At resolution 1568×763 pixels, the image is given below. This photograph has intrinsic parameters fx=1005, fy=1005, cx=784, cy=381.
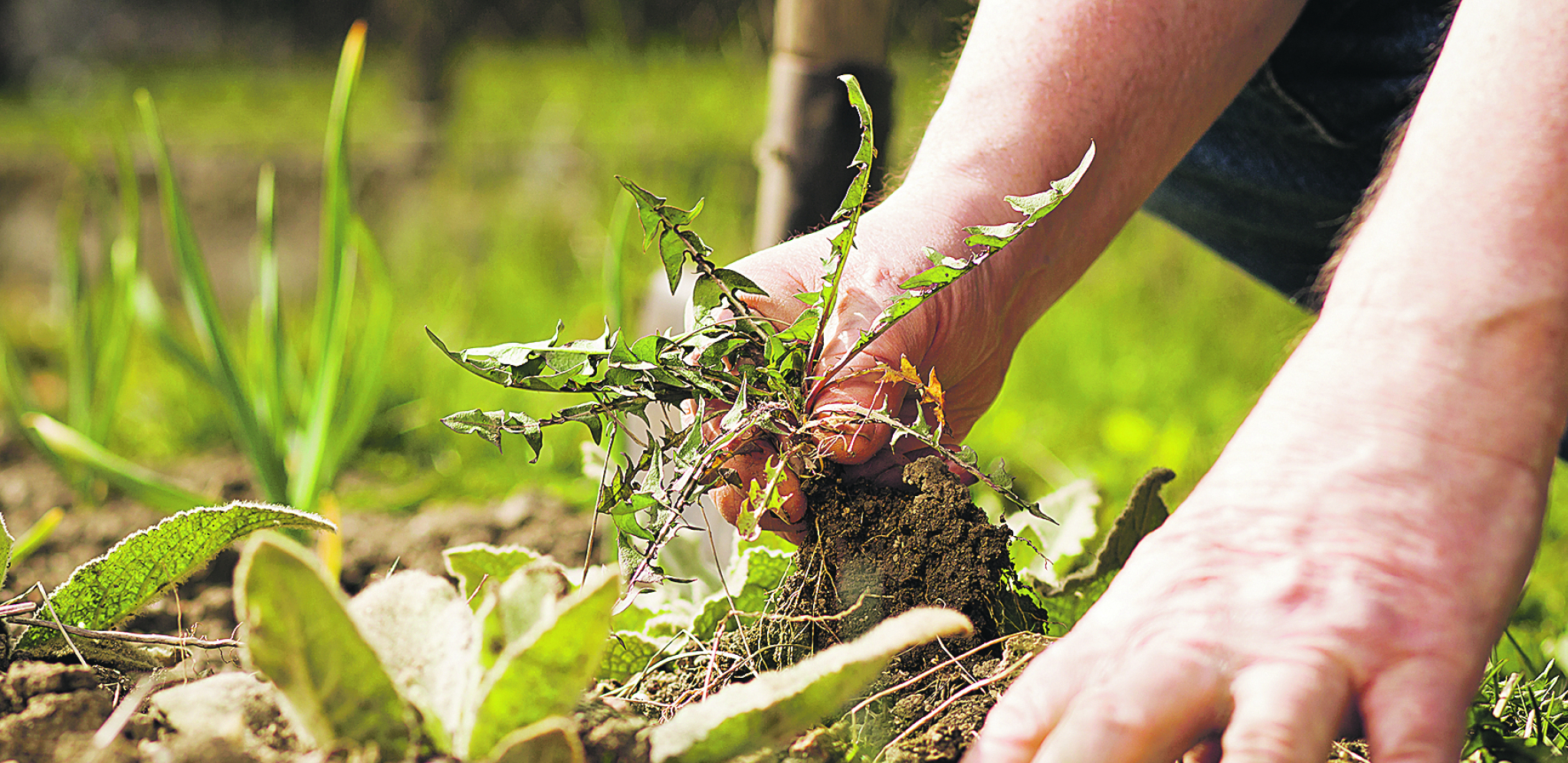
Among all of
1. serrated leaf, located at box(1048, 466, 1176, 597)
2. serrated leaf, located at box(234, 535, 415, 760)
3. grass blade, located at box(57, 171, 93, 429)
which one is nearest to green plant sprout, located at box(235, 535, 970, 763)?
serrated leaf, located at box(234, 535, 415, 760)

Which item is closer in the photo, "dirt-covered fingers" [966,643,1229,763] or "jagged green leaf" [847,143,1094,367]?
"dirt-covered fingers" [966,643,1229,763]

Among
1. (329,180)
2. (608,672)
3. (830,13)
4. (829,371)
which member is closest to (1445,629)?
(829,371)

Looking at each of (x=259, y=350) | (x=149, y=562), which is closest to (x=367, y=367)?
(x=259, y=350)

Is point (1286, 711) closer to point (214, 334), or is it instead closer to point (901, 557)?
point (901, 557)

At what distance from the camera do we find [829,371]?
0.76m

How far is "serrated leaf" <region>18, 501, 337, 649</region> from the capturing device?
0.72m

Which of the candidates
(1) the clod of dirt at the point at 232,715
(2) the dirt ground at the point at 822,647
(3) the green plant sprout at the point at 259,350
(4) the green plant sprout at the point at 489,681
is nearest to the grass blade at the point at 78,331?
(3) the green plant sprout at the point at 259,350

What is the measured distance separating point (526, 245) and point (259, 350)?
1621mm

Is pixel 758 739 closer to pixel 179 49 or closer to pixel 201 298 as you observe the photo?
pixel 201 298

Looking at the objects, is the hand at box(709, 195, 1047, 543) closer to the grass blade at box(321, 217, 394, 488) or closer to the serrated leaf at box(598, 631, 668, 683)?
the serrated leaf at box(598, 631, 668, 683)

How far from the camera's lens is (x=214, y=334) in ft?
4.65

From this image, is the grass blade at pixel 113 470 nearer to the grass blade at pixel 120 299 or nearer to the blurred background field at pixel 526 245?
the grass blade at pixel 120 299

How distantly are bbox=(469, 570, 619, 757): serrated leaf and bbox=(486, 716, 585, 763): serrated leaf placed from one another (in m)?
0.03

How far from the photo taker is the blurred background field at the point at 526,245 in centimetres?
209
